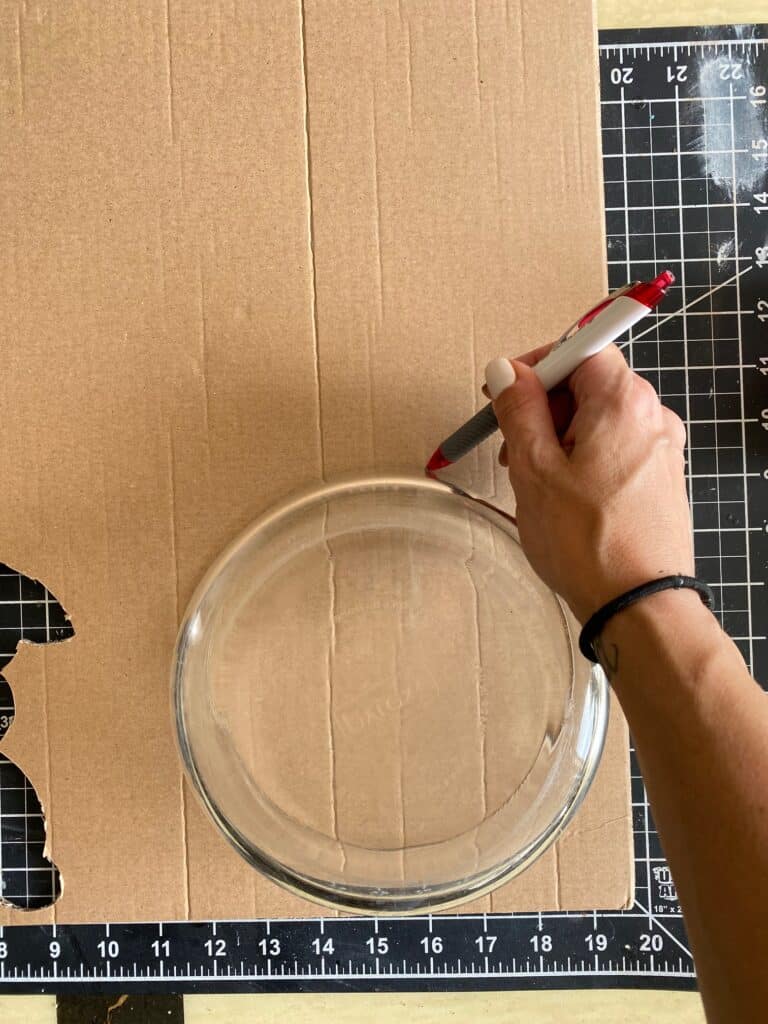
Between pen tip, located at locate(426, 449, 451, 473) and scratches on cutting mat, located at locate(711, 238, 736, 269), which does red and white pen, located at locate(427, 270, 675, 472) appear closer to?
pen tip, located at locate(426, 449, 451, 473)

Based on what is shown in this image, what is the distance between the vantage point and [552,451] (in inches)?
17.7

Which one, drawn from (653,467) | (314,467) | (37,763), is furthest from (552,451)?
(37,763)

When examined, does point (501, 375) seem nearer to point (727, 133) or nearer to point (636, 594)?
point (636, 594)

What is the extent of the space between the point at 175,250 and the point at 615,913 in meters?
0.55

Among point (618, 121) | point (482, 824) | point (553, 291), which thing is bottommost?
point (482, 824)

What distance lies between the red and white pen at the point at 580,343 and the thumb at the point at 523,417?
0.01 meters

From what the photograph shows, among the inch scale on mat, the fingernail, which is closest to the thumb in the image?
the fingernail

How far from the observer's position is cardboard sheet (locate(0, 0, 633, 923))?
20.6 inches

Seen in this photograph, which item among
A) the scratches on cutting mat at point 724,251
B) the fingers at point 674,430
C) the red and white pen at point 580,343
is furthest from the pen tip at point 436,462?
the scratches on cutting mat at point 724,251

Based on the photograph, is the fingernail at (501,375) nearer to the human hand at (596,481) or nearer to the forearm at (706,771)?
the human hand at (596,481)

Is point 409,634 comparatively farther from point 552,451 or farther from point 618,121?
point 618,121

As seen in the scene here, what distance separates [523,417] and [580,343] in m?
0.05

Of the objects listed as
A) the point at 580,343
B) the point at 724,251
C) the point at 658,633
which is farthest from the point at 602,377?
the point at 724,251

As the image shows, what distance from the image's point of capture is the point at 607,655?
0.42 metres
